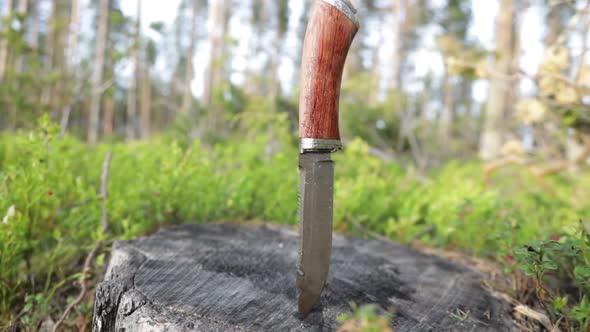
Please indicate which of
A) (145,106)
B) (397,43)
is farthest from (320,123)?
(145,106)

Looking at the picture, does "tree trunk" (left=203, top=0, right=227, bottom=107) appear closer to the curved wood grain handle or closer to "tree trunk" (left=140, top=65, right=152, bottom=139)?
"tree trunk" (left=140, top=65, right=152, bottom=139)

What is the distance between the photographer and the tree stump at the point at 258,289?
1.10 meters

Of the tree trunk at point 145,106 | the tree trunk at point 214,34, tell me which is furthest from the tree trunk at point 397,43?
the tree trunk at point 145,106

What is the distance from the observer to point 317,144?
1.24 meters

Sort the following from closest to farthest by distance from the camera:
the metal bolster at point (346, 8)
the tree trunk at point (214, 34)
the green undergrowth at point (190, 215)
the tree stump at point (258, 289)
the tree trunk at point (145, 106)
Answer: the tree stump at point (258, 289) < the metal bolster at point (346, 8) < the green undergrowth at point (190, 215) < the tree trunk at point (214, 34) < the tree trunk at point (145, 106)

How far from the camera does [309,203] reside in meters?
1.22

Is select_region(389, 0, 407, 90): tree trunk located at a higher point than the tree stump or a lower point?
higher

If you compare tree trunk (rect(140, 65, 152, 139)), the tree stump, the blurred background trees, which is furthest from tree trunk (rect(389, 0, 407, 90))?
tree trunk (rect(140, 65, 152, 139))

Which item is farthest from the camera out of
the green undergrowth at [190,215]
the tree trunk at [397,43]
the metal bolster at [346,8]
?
the tree trunk at [397,43]

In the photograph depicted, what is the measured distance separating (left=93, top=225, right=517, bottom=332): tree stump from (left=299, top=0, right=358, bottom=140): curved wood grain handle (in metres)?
0.60

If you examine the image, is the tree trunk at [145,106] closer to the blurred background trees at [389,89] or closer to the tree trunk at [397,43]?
the blurred background trees at [389,89]

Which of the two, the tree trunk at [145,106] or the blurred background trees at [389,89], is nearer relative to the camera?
the blurred background trees at [389,89]

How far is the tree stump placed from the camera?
110 centimetres

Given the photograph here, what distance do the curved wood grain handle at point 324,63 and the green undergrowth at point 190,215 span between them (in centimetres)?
76
